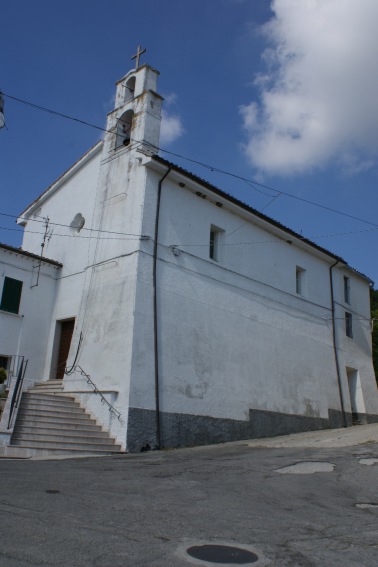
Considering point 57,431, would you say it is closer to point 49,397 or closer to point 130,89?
point 49,397

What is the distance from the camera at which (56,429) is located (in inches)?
510

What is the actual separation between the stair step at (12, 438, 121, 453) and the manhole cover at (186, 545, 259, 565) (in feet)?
26.0

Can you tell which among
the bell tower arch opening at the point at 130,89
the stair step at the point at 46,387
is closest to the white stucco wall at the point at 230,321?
the stair step at the point at 46,387

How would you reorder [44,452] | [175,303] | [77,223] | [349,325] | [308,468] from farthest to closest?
[349,325], [77,223], [175,303], [44,452], [308,468]

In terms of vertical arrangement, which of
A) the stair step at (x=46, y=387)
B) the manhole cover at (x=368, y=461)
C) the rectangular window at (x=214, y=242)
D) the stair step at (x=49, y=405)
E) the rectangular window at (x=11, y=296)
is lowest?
the manhole cover at (x=368, y=461)

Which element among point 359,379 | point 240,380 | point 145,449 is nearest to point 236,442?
point 240,380

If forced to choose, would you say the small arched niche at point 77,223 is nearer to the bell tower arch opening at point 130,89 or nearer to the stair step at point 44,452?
the bell tower arch opening at point 130,89

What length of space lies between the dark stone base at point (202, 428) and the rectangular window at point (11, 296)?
595cm

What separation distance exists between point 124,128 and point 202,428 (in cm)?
1043

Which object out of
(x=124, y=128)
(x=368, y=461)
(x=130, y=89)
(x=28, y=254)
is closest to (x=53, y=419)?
(x=28, y=254)

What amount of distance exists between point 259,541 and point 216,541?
44cm

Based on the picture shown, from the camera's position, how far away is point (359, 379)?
23.2 metres

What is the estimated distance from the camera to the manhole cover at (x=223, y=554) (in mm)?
4492

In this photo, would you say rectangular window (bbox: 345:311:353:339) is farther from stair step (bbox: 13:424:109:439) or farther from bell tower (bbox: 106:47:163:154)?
stair step (bbox: 13:424:109:439)
